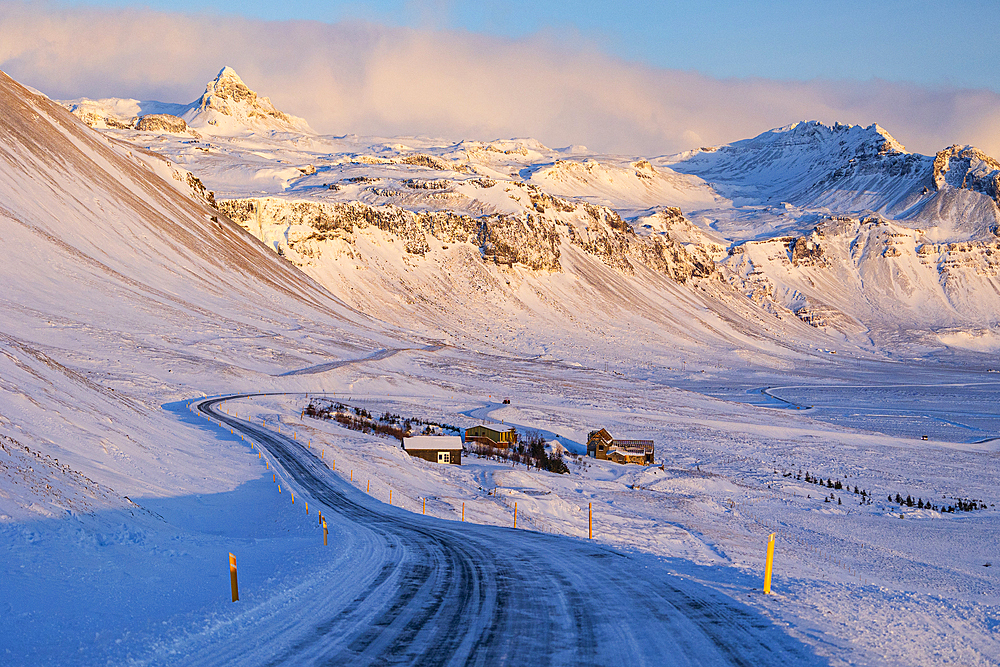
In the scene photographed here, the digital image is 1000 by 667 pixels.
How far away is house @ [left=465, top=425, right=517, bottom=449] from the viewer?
54.5m

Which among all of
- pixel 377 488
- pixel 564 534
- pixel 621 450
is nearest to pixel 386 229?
pixel 621 450

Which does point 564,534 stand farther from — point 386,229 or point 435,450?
point 386,229

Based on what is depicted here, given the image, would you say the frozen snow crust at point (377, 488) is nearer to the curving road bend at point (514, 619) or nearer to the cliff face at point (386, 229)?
the curving road bend at point (514, 619)

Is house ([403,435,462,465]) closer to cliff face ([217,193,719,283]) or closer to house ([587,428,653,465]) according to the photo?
house ([587,428,653,465])

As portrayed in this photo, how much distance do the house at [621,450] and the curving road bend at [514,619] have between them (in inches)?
1425

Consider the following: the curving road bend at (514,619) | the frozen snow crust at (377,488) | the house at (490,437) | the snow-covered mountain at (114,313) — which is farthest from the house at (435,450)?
the curving road bend at (514,619)

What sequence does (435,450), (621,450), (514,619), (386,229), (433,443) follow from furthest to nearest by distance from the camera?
(386,229)
(621,450)
(433,443)
(435,450)
(514,619)

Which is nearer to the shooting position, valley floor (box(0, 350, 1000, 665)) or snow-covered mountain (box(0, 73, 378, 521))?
valley floor (box(0, 350, 1000, 665))

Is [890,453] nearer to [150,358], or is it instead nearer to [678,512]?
[678,512]

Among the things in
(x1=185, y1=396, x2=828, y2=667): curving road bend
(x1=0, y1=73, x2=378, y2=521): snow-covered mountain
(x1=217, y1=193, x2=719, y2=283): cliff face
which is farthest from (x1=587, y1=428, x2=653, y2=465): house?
(x1=217, y1=193, x2=719, y2=283): cliff face

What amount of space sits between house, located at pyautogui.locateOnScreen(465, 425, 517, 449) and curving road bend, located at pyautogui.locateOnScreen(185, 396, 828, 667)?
37440 mm

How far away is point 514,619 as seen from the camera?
10.7 m

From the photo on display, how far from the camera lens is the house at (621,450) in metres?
52.3

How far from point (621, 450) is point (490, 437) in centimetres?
930
